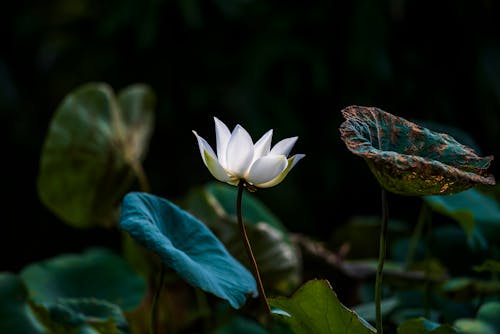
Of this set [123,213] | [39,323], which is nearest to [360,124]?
[123,213]

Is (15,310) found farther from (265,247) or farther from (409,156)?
(409,156)

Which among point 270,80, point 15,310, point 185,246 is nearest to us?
point 185,246

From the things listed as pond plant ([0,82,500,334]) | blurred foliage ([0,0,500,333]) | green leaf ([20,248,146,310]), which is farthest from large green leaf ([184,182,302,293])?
blurred foliage ([0,0,500,333])

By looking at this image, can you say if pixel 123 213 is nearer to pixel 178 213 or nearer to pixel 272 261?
pixel 178 213

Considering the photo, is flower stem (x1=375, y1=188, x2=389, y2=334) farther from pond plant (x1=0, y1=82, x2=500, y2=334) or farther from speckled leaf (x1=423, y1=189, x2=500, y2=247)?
speckled leaf (x1=423, y1=189, x2=500, y2=247)

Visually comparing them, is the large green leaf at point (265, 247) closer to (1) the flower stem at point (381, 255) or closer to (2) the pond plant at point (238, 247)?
(2) the pond plant at point (238, 247)

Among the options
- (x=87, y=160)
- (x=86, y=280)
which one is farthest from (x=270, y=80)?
(x=86, y=280)
